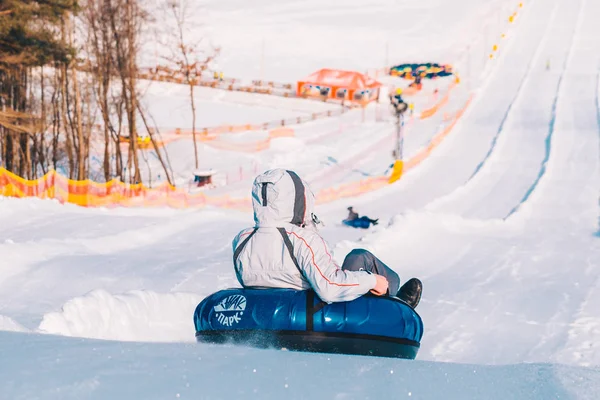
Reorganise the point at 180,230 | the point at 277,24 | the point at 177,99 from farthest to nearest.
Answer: the point at 277,24
the point at 177,99
the point at 180,230

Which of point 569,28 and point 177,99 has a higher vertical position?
point 569,28

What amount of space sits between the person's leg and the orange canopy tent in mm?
46121

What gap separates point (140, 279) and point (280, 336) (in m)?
4.82

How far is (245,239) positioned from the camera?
4.35 metres

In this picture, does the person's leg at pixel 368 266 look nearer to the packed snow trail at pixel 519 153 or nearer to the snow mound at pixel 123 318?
the snow mound at pixel 123 318

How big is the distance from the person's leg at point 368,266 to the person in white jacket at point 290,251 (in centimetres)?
12

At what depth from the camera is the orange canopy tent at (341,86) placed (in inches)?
2003

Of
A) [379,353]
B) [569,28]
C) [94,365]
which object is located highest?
[569,28]

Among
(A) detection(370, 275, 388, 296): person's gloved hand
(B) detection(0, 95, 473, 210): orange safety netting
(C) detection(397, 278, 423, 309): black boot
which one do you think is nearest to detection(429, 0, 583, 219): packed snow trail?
(B) detection(0, 95, 473, 210): orange safety netting

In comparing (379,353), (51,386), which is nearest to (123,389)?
(51,386)

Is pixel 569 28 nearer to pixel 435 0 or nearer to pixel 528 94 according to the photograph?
pixel 528 94

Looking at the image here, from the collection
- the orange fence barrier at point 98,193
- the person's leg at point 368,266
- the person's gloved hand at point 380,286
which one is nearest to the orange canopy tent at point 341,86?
the orange fence barrier at point 98,193

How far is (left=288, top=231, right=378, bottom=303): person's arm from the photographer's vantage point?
13.4 ft

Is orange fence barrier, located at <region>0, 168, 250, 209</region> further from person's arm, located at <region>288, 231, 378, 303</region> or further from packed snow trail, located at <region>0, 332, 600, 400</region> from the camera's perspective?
packed snow trail, located at <region>0, 332, 600, 400</region>
